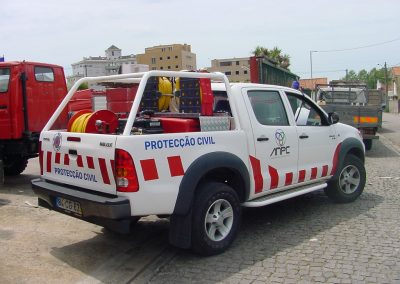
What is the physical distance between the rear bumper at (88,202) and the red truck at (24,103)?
12.6 feet

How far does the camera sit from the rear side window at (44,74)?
30.2 ft

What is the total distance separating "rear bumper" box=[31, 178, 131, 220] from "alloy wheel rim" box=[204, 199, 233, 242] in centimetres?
97

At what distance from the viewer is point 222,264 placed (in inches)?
184

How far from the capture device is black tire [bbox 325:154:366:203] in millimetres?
6938

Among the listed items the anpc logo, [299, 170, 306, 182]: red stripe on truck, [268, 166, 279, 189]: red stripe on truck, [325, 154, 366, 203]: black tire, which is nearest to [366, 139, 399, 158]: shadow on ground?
[325, 154, 366, 203]: black tire

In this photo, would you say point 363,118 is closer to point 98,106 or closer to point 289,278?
point 98,106

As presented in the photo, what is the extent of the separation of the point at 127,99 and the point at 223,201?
2.08 m

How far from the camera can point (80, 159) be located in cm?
466

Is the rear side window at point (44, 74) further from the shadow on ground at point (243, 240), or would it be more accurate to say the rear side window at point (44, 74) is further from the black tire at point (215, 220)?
the black tire at point (215, 220)

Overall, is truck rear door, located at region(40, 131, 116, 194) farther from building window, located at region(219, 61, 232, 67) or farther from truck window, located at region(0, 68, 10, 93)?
building window, located at region(219, 61, 232, 67)

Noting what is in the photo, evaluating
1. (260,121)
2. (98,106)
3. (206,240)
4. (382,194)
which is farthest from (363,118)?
(206,240)

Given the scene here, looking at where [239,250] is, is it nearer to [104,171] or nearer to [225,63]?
[104,171]

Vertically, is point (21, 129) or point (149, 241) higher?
point (21, 129)

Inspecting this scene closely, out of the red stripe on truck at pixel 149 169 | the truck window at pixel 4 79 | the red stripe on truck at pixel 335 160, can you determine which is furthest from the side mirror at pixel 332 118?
the truck window at pixel 4 79
